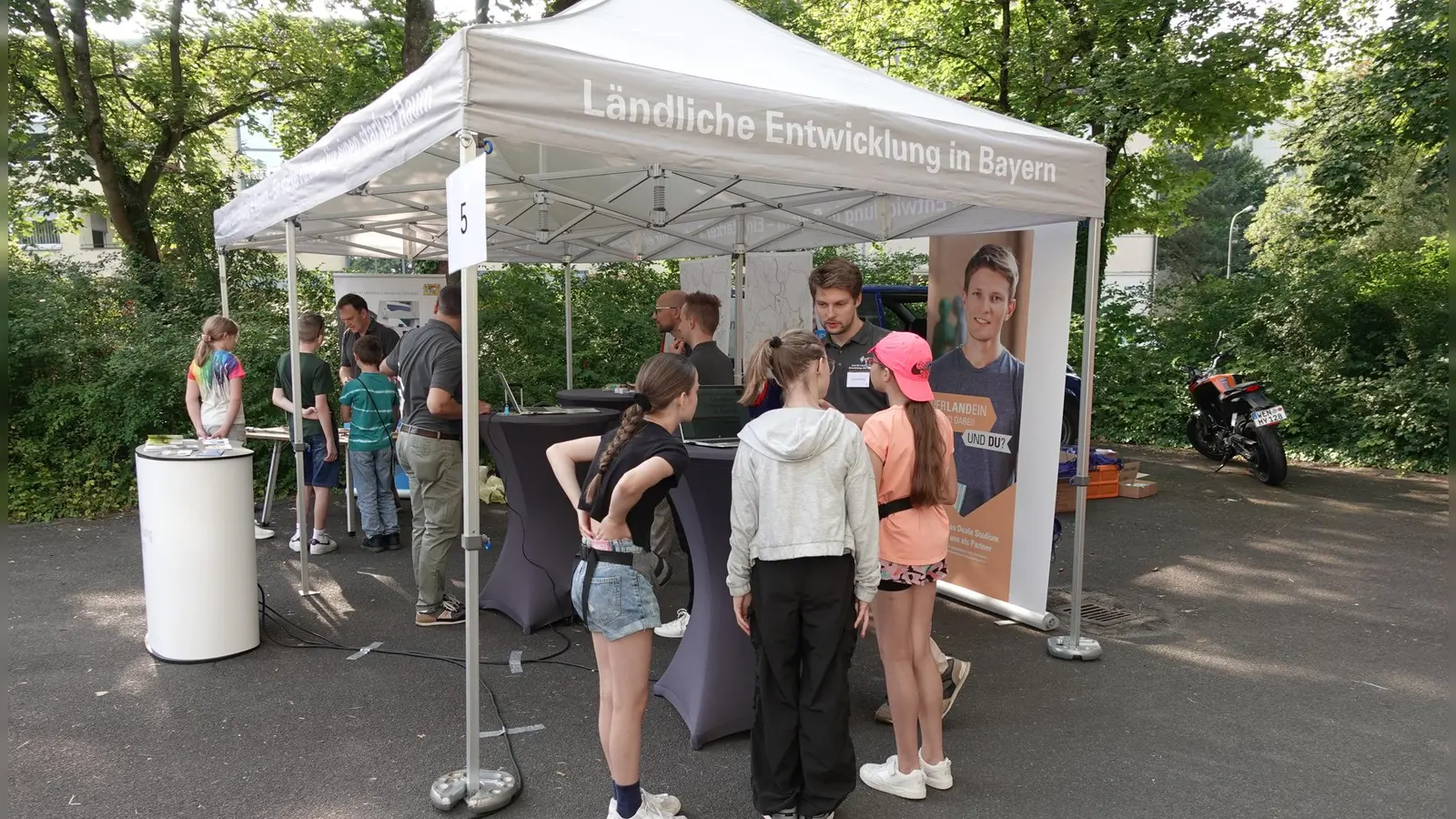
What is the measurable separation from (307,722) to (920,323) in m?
5.99

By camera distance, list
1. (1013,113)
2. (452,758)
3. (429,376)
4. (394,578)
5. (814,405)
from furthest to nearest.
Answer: (1013,113)
(394,578)
(429,376)
(452,758)
(814,405)

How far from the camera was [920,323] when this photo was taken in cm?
798

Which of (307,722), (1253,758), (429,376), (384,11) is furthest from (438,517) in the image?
(384,11)

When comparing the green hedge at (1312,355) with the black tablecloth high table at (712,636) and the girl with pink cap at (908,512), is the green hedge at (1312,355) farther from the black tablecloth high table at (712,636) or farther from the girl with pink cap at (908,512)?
the black tablecloth high table at (712,636)

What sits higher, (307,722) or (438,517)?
(438,517)

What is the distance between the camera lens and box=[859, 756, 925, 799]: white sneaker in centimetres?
302

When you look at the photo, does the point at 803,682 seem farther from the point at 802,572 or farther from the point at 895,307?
the point at 895,307

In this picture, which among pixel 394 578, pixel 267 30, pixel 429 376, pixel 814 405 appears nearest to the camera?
pixel 814 405

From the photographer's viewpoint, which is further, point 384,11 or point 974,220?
point 384,11

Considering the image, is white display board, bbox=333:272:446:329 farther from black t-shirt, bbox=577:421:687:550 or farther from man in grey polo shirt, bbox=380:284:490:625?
black t-shirt, bbox=577:421:687:550

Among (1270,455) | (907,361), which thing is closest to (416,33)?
(907,361)

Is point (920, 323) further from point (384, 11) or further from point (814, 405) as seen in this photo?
point (384, 11)

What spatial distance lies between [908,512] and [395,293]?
21.4 ft

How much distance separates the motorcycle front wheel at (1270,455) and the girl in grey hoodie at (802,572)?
7653 millimetres
